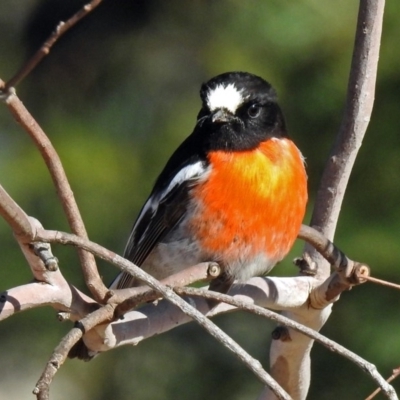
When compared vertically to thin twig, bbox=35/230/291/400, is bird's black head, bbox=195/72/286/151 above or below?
above

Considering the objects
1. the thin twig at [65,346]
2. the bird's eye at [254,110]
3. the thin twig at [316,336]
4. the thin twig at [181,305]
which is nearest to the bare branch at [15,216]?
the thin twig at [181,305]

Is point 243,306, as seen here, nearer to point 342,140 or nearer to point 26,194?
point 342,140

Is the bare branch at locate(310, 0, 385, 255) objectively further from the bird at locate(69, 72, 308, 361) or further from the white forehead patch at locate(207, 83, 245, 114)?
the white forehead patch at locate(207, 83, 245, 114)

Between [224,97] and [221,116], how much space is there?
7cm

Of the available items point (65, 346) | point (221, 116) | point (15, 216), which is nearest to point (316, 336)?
point (65, 346)

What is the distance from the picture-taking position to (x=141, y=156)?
524cm

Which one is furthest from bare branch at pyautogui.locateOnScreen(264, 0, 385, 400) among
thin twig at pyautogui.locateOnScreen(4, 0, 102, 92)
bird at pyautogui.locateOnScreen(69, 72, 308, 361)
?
thin twig at pyautogui.locateOnScreen(4, 0, 102, 92)

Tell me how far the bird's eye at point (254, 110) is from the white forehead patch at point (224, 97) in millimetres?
75

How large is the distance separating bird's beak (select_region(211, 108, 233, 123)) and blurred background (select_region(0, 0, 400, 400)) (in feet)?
4.19

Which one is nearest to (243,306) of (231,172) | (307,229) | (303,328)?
(303,328)

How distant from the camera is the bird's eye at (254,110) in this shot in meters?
3.18

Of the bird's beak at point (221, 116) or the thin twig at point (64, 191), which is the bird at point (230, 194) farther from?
the thin twig at point (64, 191)

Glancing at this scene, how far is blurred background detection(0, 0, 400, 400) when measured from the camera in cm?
452

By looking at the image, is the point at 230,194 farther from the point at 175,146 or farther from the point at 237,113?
the point at 175,146
